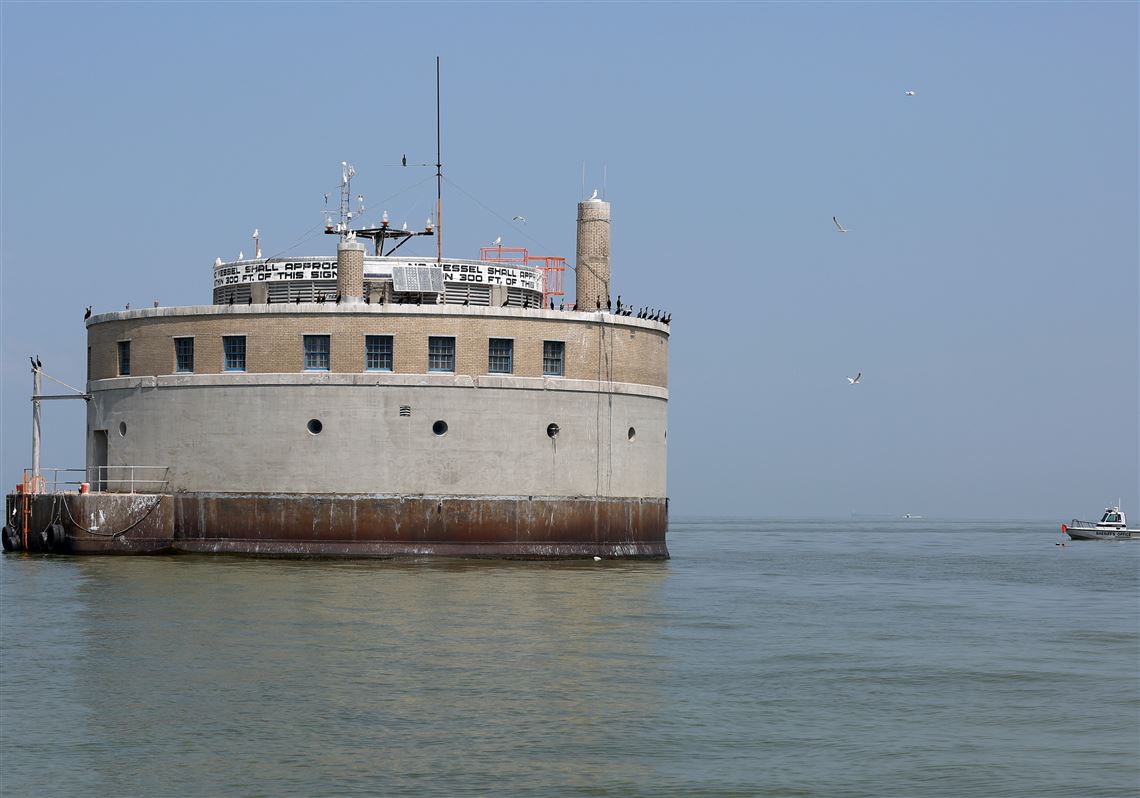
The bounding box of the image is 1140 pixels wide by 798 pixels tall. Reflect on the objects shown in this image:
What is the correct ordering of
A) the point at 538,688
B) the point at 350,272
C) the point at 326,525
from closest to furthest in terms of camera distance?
1. the point at 538,688
2. the point at 326,525
3. the point at 350,272

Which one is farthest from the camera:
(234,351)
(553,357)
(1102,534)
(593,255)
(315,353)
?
(1102,534)

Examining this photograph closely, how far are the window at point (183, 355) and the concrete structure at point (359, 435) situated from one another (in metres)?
0.05

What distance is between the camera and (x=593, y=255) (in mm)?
54562

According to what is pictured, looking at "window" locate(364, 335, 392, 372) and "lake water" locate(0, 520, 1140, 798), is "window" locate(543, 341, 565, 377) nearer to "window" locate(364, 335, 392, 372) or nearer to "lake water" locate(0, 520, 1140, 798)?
"window" locate(364, 335, 392, 372)

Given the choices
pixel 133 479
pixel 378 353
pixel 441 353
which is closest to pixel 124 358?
pixel 133 479

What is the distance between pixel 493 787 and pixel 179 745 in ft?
15.1

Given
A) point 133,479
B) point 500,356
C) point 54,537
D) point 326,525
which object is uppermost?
point 500,356

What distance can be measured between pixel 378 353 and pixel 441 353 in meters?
1.93

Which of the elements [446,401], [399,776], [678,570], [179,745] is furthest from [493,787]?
[678,570]

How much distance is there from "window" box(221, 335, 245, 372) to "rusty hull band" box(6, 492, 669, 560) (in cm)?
403

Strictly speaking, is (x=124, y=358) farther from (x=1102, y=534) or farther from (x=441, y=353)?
(x=1102, y=534)

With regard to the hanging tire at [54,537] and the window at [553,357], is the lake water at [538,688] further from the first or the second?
the window at [553,357]

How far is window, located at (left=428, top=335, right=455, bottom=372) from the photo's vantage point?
1932 inches

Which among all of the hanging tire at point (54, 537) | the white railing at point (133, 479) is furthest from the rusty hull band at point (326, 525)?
the white railing at point (133, 479)
